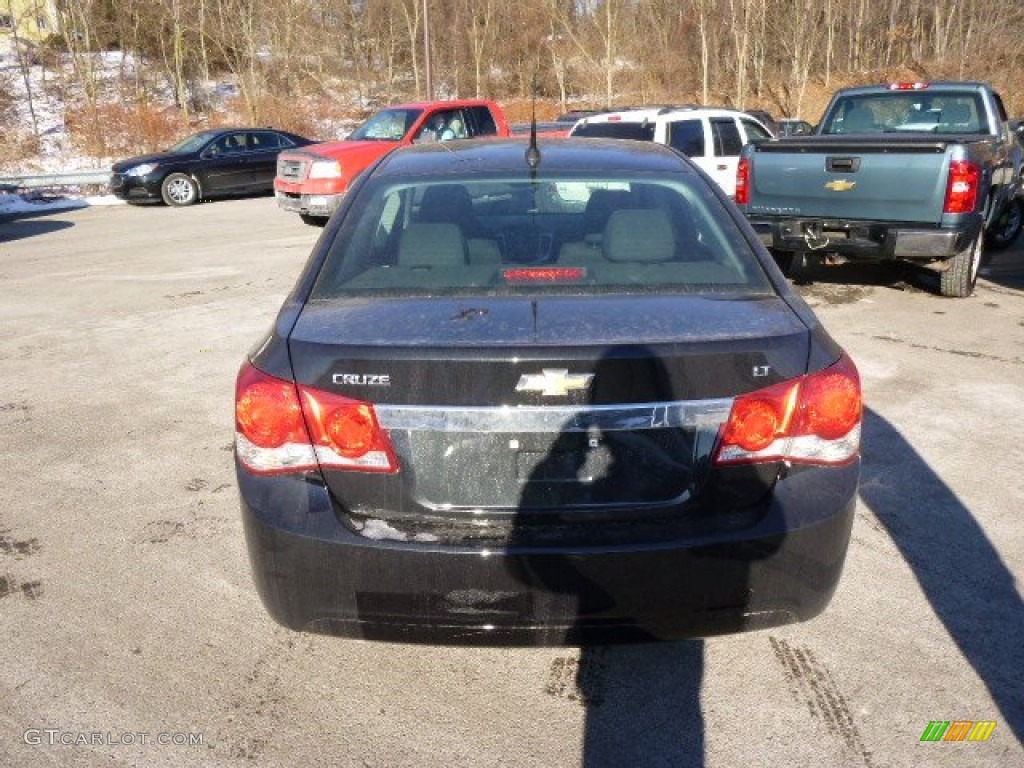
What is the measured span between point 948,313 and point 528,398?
6.78 metres

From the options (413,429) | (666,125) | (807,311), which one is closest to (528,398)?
(413,429)

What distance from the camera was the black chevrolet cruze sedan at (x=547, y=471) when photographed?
2258mm

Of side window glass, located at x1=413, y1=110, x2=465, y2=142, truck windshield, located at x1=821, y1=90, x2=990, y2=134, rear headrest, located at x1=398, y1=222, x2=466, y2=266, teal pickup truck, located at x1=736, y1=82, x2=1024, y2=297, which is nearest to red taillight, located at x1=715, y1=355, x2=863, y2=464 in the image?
rear headrest, located at x1=398, y1=222, x2=466, y2=266

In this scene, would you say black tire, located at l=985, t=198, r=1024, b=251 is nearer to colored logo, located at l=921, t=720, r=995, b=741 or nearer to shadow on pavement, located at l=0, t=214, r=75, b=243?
colored logo, located at l=921, t=720, r=995, b=741

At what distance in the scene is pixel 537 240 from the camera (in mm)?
3150

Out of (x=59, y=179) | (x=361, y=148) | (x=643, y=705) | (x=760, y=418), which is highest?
(x=760, y=418)

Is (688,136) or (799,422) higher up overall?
(799,422)

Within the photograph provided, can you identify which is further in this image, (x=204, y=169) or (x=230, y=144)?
(x=230, y=144)

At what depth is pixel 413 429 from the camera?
228 cm

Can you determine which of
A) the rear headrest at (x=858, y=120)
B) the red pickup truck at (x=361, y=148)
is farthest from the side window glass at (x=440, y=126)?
the rear headrest at (x=858, y=120)

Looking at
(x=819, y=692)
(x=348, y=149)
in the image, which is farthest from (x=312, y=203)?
(x=819, y=692)

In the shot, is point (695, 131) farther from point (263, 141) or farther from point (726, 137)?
point (263, 141)

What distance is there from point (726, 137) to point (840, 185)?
13.3 feet

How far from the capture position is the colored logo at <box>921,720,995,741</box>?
2529mm
